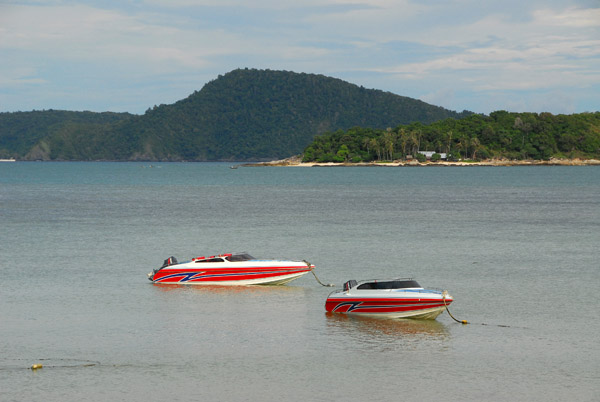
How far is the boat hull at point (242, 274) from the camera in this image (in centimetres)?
4578

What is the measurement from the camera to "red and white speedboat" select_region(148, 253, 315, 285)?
45.8 meters

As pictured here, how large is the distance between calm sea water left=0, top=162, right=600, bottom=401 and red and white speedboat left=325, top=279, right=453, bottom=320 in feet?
1.97

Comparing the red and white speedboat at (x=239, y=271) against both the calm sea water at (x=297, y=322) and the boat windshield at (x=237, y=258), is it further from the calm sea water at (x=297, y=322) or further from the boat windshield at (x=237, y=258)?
→ the calm sea water at (x=297, y=322)

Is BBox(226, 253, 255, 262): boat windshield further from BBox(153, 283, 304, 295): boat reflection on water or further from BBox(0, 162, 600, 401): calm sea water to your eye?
BBox(0, 162, 600, 401): calm sea water

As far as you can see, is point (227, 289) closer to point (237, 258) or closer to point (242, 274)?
point (242, 274)

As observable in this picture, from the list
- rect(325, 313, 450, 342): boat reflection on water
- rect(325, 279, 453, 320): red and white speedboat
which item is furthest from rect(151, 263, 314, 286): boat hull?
rect(325, 313, 450, 342): boat reflection on water

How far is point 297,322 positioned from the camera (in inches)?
1441

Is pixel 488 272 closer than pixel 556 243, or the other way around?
pixel 488 272

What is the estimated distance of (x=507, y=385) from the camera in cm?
2683

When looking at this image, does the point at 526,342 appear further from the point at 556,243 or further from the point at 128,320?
the point at 556,243

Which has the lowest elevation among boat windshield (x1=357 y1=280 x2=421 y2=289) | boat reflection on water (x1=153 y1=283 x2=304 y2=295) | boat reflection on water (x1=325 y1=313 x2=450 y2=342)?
boat reflection on water (x1=325 y1=313 x2=450 y2=342)

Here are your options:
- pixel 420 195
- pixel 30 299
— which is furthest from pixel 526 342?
pixel 420 195

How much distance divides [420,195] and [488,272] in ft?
298

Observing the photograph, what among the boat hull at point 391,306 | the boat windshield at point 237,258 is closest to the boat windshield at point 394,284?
the boat hull at point 391,306
